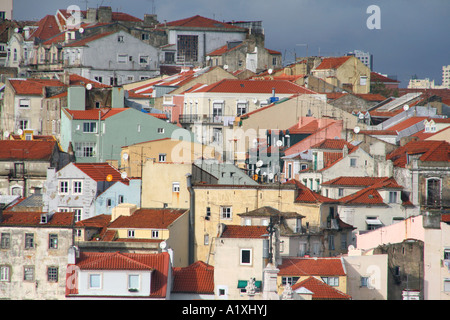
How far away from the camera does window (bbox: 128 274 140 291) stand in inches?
1539

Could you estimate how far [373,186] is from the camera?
55.8 metres

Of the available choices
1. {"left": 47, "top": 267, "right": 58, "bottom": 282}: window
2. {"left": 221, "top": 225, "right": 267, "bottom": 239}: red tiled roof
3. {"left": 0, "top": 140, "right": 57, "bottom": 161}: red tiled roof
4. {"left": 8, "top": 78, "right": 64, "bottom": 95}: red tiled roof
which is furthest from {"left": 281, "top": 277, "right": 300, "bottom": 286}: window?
{"left": 8, "top": 78, "right": 64, "bottom": 95}: red tiled roof

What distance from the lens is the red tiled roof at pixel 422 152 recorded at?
56188 mm

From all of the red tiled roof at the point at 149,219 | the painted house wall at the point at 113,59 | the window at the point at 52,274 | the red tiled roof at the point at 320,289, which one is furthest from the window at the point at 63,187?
the painted house wall at the point at 113,59

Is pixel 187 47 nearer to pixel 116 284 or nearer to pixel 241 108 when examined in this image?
pixel 241 108

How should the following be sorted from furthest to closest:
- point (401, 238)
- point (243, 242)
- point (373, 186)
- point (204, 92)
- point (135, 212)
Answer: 1. point (204, 92)
2. point (373, 186)
3. point (135, 212)
4. point (401, 238)
5. point (243, 242)

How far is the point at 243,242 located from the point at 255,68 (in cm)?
5528

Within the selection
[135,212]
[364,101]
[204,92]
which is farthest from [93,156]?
[364,101]

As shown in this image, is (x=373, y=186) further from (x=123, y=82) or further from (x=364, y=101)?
(x=123, y=82)

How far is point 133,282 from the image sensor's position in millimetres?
39219

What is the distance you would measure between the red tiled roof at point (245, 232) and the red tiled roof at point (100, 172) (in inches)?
526

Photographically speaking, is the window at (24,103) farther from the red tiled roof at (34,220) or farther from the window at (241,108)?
the red tiled roof at (34,220)

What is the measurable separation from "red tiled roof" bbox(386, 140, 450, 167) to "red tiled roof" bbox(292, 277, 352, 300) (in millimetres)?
18329
